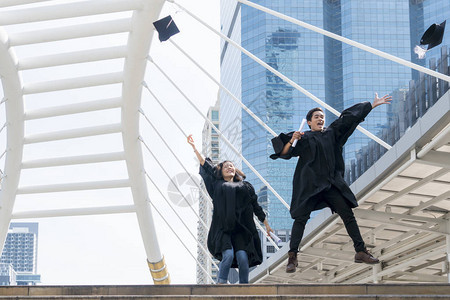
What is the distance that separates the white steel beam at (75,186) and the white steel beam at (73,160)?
815 mm

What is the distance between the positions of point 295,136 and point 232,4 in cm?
9712

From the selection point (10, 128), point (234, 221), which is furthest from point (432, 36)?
point (10, 128)

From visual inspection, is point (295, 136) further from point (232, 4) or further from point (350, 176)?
point (232, 4)

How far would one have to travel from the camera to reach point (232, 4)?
10375cm

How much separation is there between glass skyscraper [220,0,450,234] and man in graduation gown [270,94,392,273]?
7795cm

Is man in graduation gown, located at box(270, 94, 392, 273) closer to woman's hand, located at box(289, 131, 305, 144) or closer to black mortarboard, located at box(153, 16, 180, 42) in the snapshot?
woman's hand, located at box(289, 131, 305, 144)

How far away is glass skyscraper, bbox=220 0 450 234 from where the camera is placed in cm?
9156

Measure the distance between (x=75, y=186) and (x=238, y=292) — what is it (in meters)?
15.8

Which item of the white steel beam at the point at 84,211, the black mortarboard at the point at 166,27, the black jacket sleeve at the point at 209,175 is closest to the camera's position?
the black jacket sleeve at the point at 209,175

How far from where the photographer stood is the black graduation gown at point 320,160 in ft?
26.4

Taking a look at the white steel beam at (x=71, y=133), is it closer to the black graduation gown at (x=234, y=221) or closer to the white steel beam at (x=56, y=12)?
the white steel beam at (x=56, y=12)

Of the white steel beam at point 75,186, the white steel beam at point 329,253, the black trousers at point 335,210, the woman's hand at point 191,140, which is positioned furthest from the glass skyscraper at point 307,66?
the black trousers at point 335,210

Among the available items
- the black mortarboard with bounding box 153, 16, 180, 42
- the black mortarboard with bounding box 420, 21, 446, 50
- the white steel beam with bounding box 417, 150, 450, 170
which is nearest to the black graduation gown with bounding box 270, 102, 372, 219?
the white steel beam with bounding box 417, 150, 450, 170

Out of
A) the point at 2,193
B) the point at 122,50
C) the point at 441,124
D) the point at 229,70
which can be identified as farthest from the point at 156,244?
the point at 229,70
